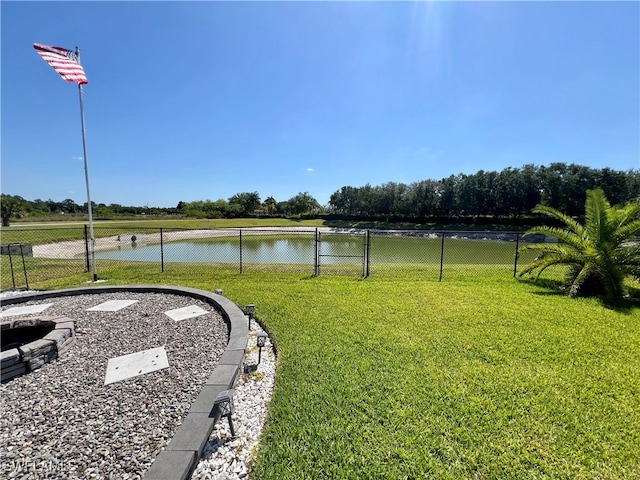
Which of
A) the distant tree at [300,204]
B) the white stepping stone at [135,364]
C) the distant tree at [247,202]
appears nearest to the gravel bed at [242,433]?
the white stepping stone at [135,364]

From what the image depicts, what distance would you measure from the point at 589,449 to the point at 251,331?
11.6 ft

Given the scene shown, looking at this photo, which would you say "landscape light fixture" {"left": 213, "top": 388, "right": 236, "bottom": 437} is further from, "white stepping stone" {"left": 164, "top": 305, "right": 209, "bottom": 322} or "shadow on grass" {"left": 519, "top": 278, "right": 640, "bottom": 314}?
"shadow on grass" {"left": 519, "top": 278, "right": 640, "bottom": 314}

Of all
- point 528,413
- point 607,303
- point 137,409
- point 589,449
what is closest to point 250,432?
point 137,409

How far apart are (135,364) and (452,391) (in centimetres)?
324

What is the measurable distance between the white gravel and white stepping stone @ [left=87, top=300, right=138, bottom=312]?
0.99 m

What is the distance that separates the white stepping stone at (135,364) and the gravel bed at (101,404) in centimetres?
7

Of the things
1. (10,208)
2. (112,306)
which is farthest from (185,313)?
(10,208)

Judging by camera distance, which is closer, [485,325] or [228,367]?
[228,367]

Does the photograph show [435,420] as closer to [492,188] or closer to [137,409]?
[137,409]

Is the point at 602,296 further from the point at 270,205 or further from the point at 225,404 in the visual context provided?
the point at 270,205

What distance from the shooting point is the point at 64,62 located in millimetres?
5750

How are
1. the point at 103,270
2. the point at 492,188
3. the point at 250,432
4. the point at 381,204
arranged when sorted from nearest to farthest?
the point at 250,432 → the point at 103,270 → the point at 492,188 → the point at 381,204

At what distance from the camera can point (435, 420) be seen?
2.26 meters

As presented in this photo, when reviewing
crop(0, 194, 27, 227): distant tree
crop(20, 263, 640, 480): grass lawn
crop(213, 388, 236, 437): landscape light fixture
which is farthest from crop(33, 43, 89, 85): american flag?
crop(0, 194, 27, 227): distant tree
